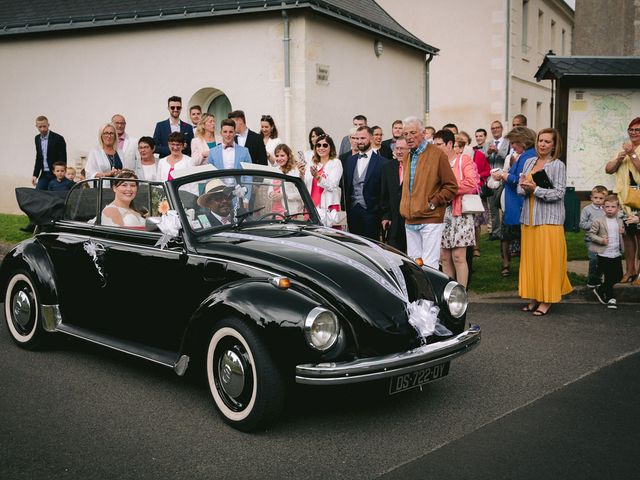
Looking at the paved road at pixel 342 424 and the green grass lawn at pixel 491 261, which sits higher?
the green grass lawn at pixel 491 261

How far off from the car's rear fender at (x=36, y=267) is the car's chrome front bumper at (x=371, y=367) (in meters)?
3.00

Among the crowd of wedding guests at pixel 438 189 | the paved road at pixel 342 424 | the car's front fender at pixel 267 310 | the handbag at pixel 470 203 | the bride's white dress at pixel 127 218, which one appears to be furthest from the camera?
the handbag at pixel 470 203

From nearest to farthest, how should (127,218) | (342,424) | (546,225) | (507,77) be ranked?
(342,424) < (127,218) < (546,225) < (507,77)

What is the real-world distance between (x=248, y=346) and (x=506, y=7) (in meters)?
22.2

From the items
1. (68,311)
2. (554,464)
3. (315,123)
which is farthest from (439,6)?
(554,464)

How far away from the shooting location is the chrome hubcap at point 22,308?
6.48 m

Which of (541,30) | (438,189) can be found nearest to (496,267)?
(438,189)

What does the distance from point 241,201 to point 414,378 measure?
2049mm

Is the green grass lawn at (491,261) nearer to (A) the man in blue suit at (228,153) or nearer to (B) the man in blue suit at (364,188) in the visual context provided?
(B) the man in blue suit at (364,188)

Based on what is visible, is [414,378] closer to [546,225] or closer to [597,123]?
[546,225]

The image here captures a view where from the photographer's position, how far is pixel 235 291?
4641 millimetres

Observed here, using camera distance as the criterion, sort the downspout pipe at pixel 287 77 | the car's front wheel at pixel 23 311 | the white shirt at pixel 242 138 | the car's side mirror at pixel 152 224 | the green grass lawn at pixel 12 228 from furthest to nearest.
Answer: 1. the downspout pipe at pixel 287 77
2. the green grass lawn at pixel 12 228
3. the white shirt at pixel 242 138
4. the car's front wheel at pixel 23 311
5. the car's side mirror at pixel 152 224

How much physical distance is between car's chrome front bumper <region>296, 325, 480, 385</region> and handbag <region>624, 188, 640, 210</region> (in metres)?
5.45

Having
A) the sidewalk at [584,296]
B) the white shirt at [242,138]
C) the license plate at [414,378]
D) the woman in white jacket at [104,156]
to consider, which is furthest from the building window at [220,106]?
the license plate at [414,378]
